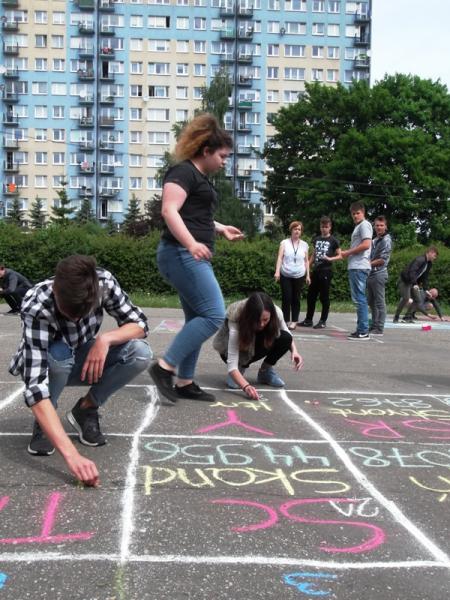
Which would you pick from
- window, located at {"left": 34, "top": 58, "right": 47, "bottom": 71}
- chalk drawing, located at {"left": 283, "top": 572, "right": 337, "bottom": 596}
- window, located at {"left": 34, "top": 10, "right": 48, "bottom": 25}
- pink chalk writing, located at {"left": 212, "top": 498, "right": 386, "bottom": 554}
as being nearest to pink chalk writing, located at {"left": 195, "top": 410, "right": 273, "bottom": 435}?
pink chalk writing, located at {"left": 212, "top": 498, "right": 386, "bottom": 554}

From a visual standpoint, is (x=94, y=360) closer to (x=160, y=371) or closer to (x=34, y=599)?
(x=160, y=371)

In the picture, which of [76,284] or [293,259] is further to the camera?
[293,259]

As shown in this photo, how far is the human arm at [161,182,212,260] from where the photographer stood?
3980mm

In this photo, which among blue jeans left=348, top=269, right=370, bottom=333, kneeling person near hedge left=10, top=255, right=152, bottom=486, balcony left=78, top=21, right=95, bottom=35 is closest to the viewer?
kneeling person near hedge left=10, top=255, right=152, bottom=486

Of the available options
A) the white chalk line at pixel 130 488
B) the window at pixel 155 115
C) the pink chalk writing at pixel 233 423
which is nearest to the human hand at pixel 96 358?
the white chalk line at pixel 130 488

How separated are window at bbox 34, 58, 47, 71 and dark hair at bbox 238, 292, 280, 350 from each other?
6969 centimetres

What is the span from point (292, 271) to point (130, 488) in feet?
22.5

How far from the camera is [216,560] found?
7.46ft

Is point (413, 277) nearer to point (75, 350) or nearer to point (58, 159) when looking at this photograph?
point (75, 350)

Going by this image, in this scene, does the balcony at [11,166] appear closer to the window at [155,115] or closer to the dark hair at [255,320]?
the window at [155,115]

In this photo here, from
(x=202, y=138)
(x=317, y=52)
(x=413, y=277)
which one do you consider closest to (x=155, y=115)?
(x=317, y=52)

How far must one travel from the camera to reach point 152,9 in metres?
67.7

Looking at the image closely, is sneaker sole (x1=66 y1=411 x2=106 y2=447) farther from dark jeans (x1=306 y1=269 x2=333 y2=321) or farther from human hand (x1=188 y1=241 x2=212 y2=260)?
dark jeans (x1=306 y1=269 x2=333 y2=321)

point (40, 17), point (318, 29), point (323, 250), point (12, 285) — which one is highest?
point (40, 17)
